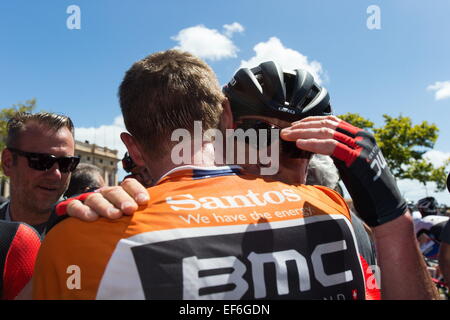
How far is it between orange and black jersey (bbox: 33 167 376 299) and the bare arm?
178 mm

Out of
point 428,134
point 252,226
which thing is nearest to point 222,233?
point 252,226

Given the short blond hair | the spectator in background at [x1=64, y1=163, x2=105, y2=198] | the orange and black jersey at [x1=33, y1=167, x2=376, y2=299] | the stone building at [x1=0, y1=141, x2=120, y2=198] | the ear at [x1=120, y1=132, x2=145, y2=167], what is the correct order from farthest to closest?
the stone building at [x1=0, y1=141, x2=120, y2=198]
the spectator in background at [x1=64, y1=163, x2=105, y2=198]
the ear at [x1=120, y1=132, x2=145, y2=167]
the short blond hair
the orange and black jersey at [x1=33, y1=167, x2=376, y2=299]

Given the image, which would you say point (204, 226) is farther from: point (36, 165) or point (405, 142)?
point (405, 142)

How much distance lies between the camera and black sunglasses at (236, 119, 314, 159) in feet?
7.81

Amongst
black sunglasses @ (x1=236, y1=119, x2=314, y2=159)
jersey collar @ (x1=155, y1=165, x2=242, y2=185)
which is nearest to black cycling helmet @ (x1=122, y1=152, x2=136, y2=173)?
black sunglasses @ (x1=236, y1=119, x2=314, y2=159)

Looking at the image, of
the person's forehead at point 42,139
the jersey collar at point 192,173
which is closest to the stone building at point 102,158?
the person's forehead at point 42,139

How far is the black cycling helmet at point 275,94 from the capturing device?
2.57 meters

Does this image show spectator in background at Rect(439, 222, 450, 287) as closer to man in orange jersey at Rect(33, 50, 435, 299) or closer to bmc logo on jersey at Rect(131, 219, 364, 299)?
man in orange jersey at Rect(33, 50, 435, 299)

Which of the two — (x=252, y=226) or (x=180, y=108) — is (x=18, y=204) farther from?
(x=252, y=226)

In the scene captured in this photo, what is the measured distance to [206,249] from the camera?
1.38 m

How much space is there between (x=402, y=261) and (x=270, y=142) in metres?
1.13

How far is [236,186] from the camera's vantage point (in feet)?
5.33

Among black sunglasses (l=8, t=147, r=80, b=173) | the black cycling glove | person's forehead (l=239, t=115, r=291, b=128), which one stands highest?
black sunglasses (l=8, t=147, r=80, b=173)
